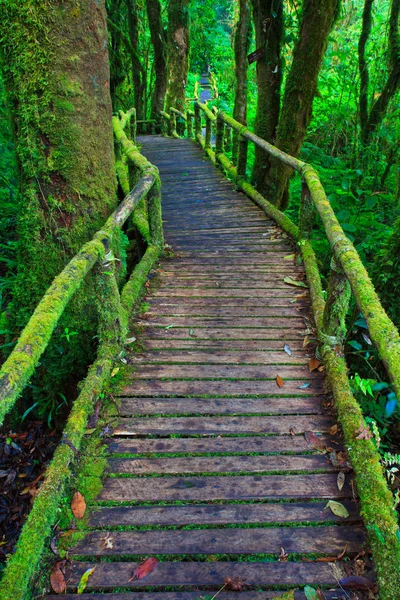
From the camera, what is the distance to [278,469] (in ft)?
8.50

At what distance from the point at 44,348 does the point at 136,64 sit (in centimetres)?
1739

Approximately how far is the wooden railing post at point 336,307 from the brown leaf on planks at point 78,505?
2.09 meters

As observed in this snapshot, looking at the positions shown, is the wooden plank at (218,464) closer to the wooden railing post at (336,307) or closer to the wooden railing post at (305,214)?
the wooden railing post at (336,307)

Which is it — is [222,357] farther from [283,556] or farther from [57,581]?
[57,581]

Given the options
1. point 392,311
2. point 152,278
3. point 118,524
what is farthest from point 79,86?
point 392,311

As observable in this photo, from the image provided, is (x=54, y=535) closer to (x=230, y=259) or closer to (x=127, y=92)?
(x=230, y=259)

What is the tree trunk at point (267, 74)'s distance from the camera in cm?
755

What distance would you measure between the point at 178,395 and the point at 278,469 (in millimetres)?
907

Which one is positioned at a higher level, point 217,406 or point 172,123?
point 172,123

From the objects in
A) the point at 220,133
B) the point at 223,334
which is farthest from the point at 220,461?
the point at 220,133

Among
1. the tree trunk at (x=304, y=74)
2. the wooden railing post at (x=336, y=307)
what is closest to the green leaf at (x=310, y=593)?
the wooden railing post at (x=336, y=307)

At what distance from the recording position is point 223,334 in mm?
3912

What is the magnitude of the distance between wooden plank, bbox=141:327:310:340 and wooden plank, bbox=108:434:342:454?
111cm

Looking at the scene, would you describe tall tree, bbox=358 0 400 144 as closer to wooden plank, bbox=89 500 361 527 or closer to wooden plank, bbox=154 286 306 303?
wooden plank, bbox=154 286 306 303
